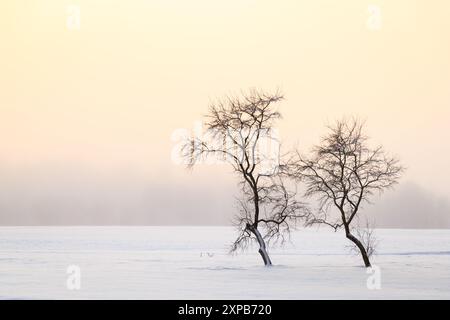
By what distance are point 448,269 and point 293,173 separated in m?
6.49

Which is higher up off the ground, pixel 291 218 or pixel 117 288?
pixel 291 218

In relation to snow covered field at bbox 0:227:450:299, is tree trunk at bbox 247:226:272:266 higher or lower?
higher

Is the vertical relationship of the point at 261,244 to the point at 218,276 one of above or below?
above

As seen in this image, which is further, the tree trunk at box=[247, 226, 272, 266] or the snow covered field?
the tree trunk at box=[247, 226, 272, 266]

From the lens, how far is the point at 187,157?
24.1 m

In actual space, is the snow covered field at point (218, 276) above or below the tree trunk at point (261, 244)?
below

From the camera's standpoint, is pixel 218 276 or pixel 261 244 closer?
pixel 218 276

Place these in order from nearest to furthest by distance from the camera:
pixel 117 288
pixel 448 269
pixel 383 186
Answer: pixel 117 288 → pixel 383 186 → pixel 448 269

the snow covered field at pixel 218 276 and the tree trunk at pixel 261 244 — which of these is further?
the tree trunk at pixel 261 244
